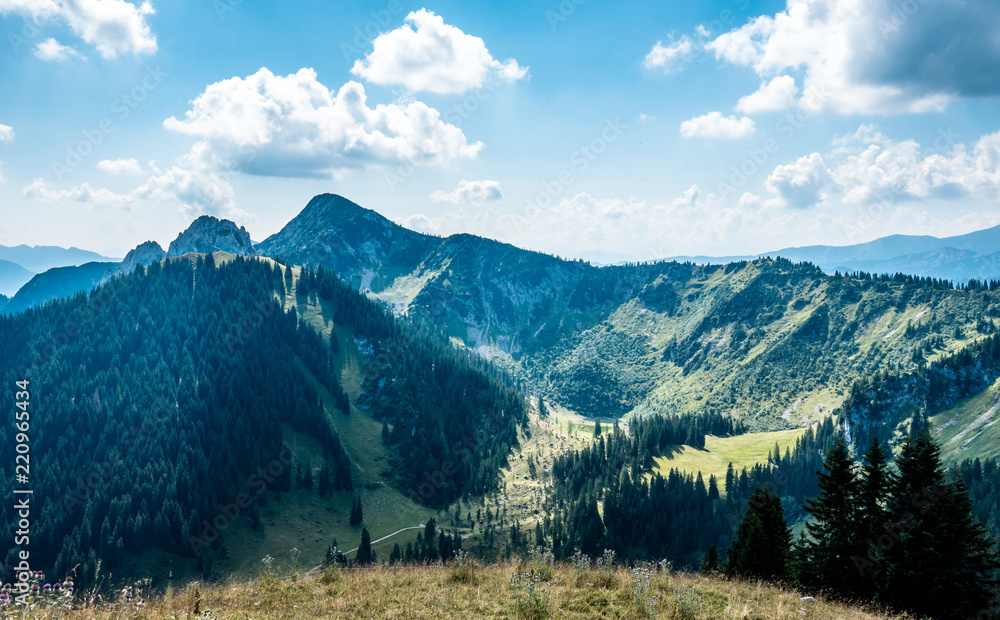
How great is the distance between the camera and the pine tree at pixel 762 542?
1406 inches

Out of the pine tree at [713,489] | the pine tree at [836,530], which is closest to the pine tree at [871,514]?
the pine tree at [836,530]

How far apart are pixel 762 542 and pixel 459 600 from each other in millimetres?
31220

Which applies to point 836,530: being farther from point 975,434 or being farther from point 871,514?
point 975,434

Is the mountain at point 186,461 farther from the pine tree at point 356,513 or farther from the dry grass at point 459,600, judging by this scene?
the dry grass at point 459,600

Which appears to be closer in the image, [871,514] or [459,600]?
[459,600]

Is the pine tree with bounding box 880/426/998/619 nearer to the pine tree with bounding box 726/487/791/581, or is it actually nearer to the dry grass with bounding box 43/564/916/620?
the pine tree with bounding box 726/487/791/581

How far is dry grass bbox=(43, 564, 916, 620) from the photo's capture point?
1542 cm

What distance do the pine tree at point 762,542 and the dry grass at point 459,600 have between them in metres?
18.5

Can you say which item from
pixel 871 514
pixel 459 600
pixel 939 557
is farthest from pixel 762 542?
pixel 459 600

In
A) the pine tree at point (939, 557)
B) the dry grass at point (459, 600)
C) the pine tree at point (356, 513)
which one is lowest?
the pine tree at point (356, 513)

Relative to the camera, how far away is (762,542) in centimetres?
3716

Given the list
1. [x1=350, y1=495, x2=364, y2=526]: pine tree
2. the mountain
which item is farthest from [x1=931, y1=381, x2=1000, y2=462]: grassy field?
[x1=350, y1=495, x2=364, y2=526]: pine tree

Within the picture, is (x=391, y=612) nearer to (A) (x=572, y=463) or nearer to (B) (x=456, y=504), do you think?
(B) (x=456, y=504)

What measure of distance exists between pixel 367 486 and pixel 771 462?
159m
